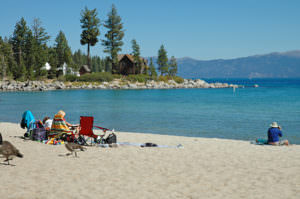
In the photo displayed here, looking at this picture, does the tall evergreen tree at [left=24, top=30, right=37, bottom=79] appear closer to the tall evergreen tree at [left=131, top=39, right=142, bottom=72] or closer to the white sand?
the tall evergreen tree at [left=131, top=39, right=142, bottom=72]

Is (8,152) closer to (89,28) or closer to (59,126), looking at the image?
(59,126)

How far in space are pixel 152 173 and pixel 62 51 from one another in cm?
8124

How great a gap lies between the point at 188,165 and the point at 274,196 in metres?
2.88

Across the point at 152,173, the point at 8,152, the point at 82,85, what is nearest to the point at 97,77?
the point at 82,85

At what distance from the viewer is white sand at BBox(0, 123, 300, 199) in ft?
21.5

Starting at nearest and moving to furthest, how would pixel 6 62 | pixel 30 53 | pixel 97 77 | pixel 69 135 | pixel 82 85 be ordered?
pixel 69 135, pixel 6 62, pixel 30 53, pixel 82 85, pixel 97 77

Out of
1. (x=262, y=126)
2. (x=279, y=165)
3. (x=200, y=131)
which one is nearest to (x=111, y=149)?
(x=279, y=165)

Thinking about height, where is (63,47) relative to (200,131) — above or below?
above

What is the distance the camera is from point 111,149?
1115 cm

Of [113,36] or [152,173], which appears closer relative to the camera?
[152,173]

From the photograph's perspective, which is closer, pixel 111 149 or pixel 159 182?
pixel 159 182

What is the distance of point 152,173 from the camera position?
26.3 feet

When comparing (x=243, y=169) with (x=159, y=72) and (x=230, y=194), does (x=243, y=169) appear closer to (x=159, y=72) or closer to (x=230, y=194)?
(x=230, y=194)

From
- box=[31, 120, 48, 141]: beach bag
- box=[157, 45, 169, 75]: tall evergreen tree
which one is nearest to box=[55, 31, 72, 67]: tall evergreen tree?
box=[157, 45, 169, 75]: tall evergreen tree
